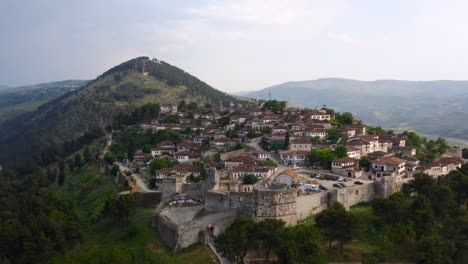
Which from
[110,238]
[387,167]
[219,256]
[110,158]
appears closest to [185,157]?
[110,158]

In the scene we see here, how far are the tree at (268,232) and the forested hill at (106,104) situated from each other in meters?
84.6

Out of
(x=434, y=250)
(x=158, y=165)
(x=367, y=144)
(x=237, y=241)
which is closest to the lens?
(x=237, y=241)

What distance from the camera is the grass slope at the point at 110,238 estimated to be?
2501 cm

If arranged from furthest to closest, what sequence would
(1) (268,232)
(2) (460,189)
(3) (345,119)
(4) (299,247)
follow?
(3) (345,119), (2) (460,189), (1) (268,232), (4) (299,247)

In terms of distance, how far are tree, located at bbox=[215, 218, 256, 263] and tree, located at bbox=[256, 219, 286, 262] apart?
1.69 ft

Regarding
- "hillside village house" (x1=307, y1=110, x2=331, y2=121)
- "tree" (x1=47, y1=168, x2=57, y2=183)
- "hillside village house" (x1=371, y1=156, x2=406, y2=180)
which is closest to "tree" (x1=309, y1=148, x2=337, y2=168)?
"hillside village house" (x1=371, y1=156, x2=406, y2=180)

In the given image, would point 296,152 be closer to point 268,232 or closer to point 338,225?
point 338,225

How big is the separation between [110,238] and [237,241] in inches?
607

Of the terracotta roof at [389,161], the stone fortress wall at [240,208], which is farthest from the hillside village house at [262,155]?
the stone fortress wall at [240,208]

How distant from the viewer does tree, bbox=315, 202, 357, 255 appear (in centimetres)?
3127

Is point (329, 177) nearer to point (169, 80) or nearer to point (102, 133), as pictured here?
point (102, 133)

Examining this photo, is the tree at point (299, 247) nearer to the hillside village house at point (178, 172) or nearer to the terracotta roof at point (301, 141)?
the hillside village house at point (178, 172)

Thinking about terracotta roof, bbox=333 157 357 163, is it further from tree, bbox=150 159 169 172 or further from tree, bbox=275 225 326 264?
tree, bbox=150 159 169 172

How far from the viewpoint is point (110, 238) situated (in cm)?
3825
